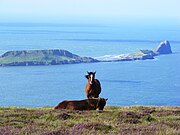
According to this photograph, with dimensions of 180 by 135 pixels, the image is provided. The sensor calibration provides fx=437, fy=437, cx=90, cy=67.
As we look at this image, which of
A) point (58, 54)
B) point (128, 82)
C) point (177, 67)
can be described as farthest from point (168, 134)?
point (58, 54)

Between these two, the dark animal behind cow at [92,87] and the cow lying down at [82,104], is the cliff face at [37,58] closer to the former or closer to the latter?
the dark animal behind cow at [92,87]

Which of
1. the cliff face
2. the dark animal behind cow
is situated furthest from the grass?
the cliff face

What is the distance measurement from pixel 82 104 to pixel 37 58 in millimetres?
174445

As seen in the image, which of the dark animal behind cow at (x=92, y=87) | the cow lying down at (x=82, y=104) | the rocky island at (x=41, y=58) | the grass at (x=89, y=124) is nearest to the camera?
the grass at (x=89, y=124)

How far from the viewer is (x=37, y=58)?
623 feet

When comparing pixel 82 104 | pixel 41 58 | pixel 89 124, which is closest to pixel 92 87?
pixel 82 104

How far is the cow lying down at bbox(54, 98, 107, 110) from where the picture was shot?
16.7m

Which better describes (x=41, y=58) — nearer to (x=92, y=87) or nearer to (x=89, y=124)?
(x=92, y=87)

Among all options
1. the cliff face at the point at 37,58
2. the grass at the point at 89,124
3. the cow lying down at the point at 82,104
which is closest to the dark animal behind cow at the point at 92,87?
the cow lying down at the point at 82,104

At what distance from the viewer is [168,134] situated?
30.0 feet

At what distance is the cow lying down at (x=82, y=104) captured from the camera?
54.9 ft

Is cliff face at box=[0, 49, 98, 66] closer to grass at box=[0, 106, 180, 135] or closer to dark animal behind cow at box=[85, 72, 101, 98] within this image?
dark animal behind cow at box=[85, 72, 101, 98]

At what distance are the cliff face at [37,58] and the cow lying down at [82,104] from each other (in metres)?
167

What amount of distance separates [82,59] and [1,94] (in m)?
90.9
